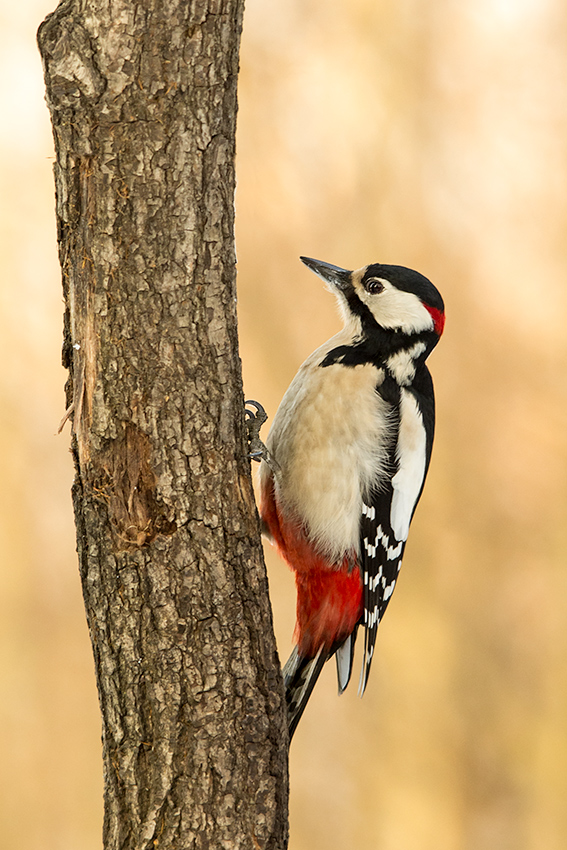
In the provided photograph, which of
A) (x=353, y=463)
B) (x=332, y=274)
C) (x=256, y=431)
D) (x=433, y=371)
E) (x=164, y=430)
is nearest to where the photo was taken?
(x=164, y=430)

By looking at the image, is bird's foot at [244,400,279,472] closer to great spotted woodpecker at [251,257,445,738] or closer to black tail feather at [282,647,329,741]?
great spotted woodpecker at [251,257,445,738]

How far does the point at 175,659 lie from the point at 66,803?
2.46 metres

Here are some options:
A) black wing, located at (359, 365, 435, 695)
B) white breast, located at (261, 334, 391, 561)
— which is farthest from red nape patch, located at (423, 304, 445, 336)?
white breast, located at (261, 334, 391, 561)

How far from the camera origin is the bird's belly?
197cm

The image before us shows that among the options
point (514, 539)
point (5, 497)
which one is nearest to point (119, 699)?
point (5, 497)

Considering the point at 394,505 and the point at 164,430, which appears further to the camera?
the point at 394,505

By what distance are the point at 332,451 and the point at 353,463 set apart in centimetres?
7

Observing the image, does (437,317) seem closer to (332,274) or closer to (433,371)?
(332,274)

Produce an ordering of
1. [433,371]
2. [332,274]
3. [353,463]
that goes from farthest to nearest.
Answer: [433,371], [332,274], [353,463]

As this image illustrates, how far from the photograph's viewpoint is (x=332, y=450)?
1.98m

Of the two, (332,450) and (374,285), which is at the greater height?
(374,285)

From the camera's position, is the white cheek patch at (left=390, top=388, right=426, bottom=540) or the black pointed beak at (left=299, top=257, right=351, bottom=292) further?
the black pointed beak at (left=299, top=257, right=351, bottom=292)

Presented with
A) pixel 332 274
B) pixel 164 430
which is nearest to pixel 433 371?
pixel 332 274

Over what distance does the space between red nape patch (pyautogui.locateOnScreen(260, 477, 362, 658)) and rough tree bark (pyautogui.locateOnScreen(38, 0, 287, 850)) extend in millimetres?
611
